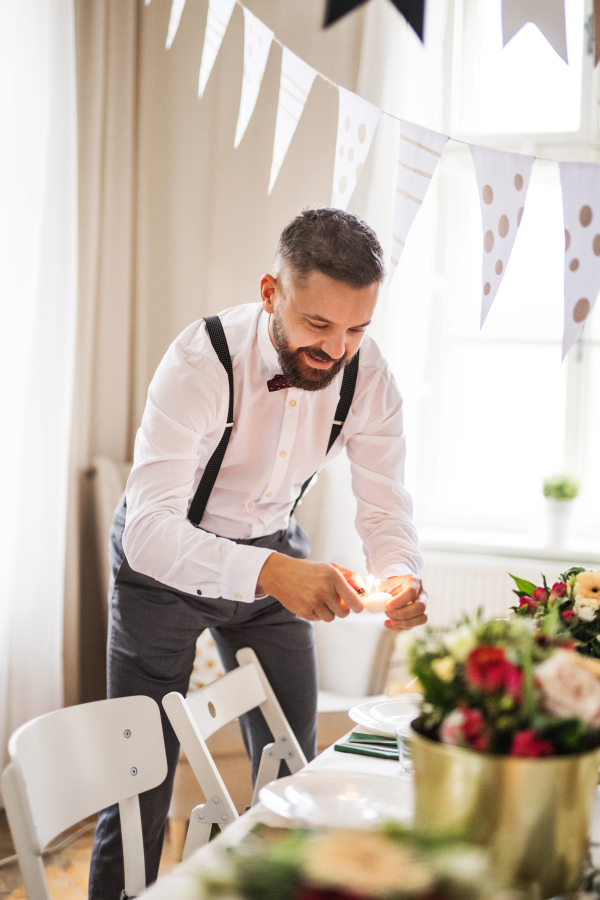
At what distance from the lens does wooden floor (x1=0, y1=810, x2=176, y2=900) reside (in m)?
2.22

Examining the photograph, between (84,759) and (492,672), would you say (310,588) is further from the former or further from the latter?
(492,672)

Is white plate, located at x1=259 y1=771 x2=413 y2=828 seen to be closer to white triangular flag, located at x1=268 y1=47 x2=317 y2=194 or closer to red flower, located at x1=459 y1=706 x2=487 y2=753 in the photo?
red flower, located at x1=459 y1=706 x2=487 y2=753

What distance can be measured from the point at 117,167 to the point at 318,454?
175 centimetres

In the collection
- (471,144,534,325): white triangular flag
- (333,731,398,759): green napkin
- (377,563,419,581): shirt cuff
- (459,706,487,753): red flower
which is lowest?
(333,731,398,759): green napkin

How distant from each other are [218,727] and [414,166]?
4.42 ft

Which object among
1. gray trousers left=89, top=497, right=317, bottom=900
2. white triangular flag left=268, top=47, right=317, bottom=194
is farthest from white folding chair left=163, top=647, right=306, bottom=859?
white triangular flag left=268, top=47, right=317, bottom=194

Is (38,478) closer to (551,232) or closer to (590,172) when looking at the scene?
(590,172)

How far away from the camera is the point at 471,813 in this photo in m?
0.75

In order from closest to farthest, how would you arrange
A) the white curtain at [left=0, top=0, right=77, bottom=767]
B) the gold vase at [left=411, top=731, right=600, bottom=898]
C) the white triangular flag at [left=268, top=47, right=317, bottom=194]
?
1. the gold vase at [left=411, top=731, right=600, bottom=898]
2. the white triangular flag at [left=268, top=47, right=317, bottom=194]
3. the white curtain at [left=0, top=0, right=77, bottom=767]

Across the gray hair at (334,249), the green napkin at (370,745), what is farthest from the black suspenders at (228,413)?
the green napkin at (370,745)

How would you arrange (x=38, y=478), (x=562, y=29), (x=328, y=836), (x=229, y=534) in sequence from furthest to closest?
(x=38, y=478), (x=562, y=29), (x=229, y=534), (x=328, y=836)

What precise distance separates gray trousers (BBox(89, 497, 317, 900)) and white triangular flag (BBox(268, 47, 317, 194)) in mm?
1067

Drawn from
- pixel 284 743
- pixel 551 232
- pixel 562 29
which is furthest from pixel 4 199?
pixel 551 232

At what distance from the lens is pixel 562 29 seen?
1.96 metres
